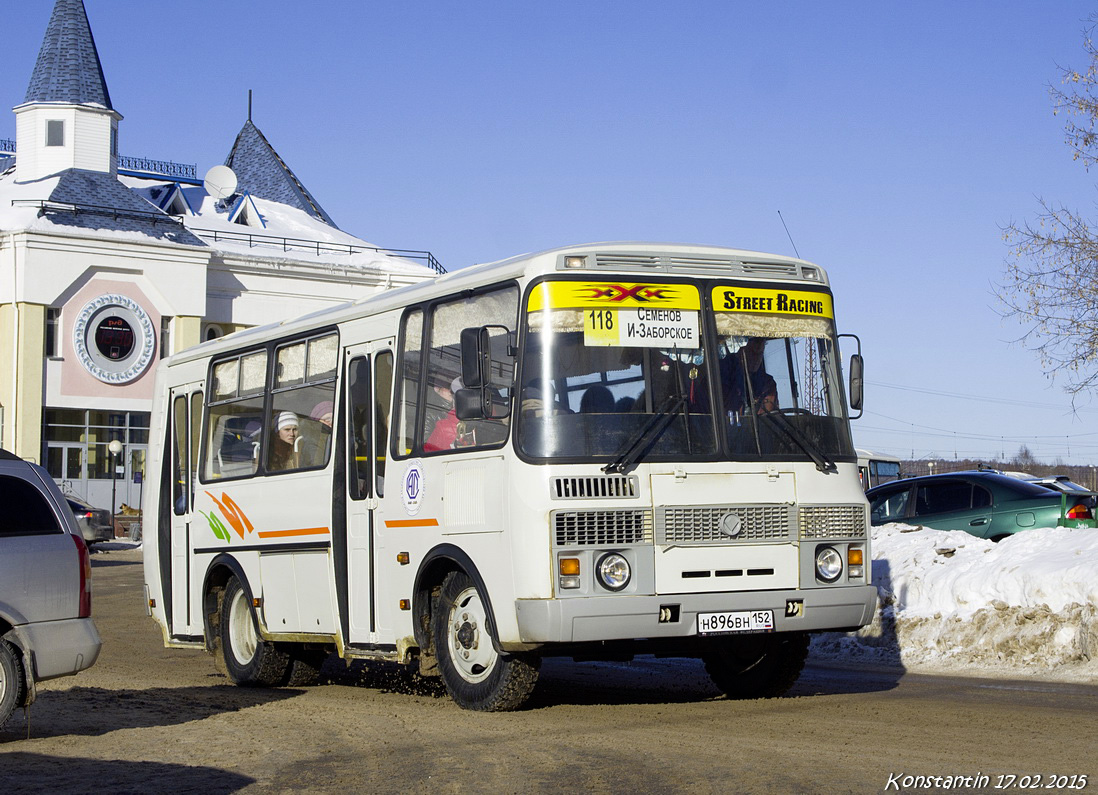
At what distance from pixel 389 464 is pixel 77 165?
53720 mm

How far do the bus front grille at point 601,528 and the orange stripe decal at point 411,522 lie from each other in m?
1.48

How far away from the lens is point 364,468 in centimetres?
1178

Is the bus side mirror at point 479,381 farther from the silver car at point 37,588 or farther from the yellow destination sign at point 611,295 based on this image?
the silver car at point 37,588

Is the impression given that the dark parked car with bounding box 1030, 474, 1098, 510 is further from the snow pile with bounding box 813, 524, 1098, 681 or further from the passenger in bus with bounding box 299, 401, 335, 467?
the passenger in bus with bounding box 299, 401, 335, 467

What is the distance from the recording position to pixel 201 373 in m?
14.9

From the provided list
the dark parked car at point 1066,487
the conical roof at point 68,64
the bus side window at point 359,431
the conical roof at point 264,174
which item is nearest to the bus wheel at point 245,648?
the bus side window at point 359,431

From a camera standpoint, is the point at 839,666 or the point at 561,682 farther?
the point at 839,666

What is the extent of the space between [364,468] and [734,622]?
3459mm

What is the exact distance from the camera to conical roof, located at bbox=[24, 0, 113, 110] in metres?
61.3

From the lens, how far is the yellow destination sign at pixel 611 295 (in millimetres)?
9852

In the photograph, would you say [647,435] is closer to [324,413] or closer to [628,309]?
[628,309]

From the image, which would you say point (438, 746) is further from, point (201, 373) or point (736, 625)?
point (201, 373)

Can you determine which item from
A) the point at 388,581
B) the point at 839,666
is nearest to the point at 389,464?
the point at 388,581

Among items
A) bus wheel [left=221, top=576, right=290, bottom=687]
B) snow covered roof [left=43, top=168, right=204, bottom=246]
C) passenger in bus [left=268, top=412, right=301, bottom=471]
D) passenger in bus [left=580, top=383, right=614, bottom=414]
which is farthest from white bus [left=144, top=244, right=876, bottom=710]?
snow covered roof [left=43, top=168, right=204, bottom=246]
